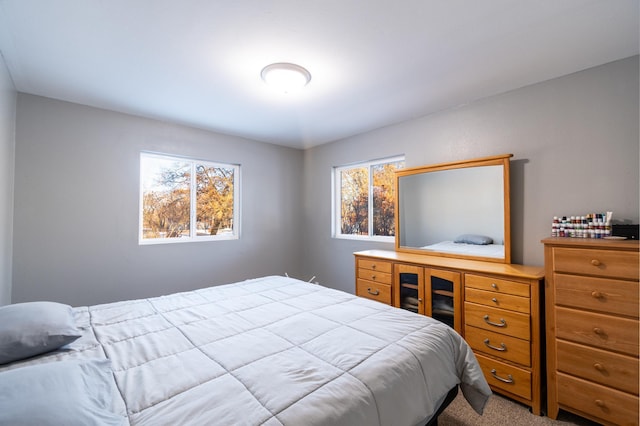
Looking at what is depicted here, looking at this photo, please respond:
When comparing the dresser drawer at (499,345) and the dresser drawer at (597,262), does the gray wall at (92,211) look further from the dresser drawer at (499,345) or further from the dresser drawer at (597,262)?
the dresser drawer at (597,262)

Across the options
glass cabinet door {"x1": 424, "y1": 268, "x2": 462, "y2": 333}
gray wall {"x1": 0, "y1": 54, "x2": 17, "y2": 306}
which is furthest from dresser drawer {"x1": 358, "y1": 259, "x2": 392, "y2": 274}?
gray wall {"x1": 0, "y1": 54, "x2": 17, "y2": 306}

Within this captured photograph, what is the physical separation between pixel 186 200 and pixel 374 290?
2468 millimetres

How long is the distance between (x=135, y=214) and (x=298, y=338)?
2.47 m

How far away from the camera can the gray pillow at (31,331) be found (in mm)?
1123

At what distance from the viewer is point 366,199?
364 cm

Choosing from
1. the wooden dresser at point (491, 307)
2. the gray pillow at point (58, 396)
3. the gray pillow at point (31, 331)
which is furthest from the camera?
the wooden dresser at point (491, 307)

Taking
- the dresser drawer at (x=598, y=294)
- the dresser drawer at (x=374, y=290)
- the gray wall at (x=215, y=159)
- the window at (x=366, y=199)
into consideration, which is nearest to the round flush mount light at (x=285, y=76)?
the gray wall at (x=215, y=159)

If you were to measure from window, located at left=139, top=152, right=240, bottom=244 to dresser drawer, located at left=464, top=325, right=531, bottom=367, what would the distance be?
291cm

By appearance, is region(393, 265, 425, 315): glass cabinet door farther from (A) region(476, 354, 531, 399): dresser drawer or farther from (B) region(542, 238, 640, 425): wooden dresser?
(B) region(542, 238, 640, 425): wooden dresser

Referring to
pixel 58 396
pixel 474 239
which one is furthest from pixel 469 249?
pixel 58 396

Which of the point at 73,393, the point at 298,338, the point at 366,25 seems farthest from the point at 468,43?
the point at 73,393

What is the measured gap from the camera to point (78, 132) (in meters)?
2.59

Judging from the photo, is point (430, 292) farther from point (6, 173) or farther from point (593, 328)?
point (6, 173)

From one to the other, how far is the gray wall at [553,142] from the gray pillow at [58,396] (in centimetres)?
281
